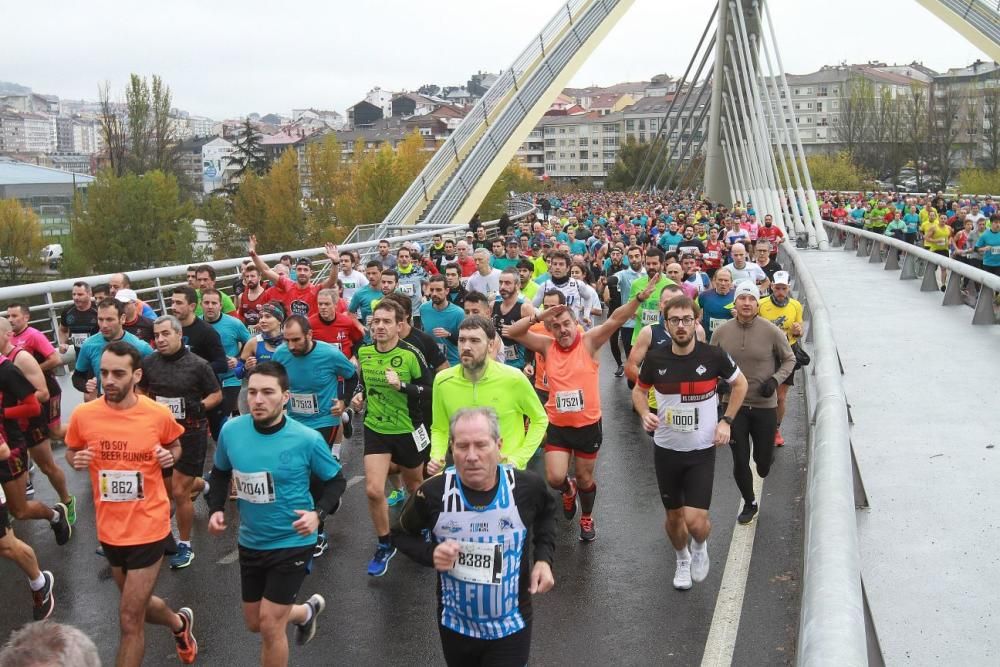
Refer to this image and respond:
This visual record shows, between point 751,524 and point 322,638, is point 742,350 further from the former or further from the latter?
point 322,638

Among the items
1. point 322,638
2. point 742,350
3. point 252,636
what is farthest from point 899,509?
point 252,636

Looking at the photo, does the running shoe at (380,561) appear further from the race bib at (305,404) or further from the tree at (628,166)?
the tree at (628,166)

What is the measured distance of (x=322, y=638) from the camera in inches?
237

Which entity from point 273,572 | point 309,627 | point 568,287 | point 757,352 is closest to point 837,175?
point 568,287

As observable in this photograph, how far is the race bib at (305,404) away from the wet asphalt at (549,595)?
1.04 m

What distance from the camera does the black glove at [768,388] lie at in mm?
7723

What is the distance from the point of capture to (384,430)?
7.40 metres

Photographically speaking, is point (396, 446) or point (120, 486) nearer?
point (120, 486)

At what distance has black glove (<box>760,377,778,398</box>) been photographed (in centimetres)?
772

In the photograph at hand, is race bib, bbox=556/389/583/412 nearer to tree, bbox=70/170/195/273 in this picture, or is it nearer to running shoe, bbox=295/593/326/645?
running shoe, bbox=295/593/326/645

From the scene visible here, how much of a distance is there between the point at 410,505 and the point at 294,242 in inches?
2460

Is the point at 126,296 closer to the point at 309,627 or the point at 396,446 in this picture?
the point at 396,446

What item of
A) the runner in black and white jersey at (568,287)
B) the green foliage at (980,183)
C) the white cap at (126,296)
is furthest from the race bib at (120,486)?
the green foliage at (980,183)

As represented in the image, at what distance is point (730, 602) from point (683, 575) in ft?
1.36
